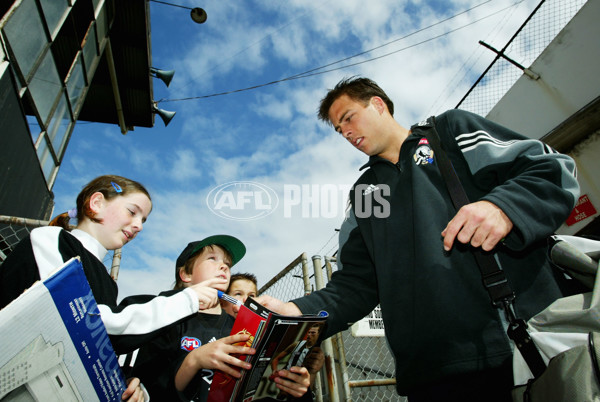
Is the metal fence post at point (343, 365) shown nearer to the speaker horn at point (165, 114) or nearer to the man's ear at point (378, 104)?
the man's ear at point (378, 104)

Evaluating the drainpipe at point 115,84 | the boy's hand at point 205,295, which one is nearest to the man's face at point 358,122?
the boy's hand at point 205,295

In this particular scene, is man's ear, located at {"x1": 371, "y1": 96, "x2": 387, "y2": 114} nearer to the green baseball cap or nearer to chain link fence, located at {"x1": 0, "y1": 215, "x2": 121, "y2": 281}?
the green baseball cap

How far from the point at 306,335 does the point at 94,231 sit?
1369 mm

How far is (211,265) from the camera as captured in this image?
2.55 metres

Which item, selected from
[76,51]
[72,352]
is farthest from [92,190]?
[76,51]

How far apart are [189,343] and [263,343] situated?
0.86 metres

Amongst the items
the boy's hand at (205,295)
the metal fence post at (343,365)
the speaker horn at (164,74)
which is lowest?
the metal fence post at (343,365)

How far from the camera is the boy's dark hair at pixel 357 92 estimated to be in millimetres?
2205

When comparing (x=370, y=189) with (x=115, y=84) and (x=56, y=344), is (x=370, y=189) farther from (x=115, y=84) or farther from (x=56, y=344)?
(x=115, y=84)

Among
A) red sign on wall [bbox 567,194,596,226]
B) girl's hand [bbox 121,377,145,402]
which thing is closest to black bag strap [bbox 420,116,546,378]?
girl's hand [bbox 121,377,145,402]

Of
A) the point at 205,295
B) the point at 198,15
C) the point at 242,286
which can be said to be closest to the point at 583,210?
the point at 242,286

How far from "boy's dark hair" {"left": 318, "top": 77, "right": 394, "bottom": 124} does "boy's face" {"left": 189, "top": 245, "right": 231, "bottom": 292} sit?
1.45 m

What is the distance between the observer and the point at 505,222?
1.07m

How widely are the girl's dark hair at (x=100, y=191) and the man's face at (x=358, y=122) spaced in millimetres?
1427
